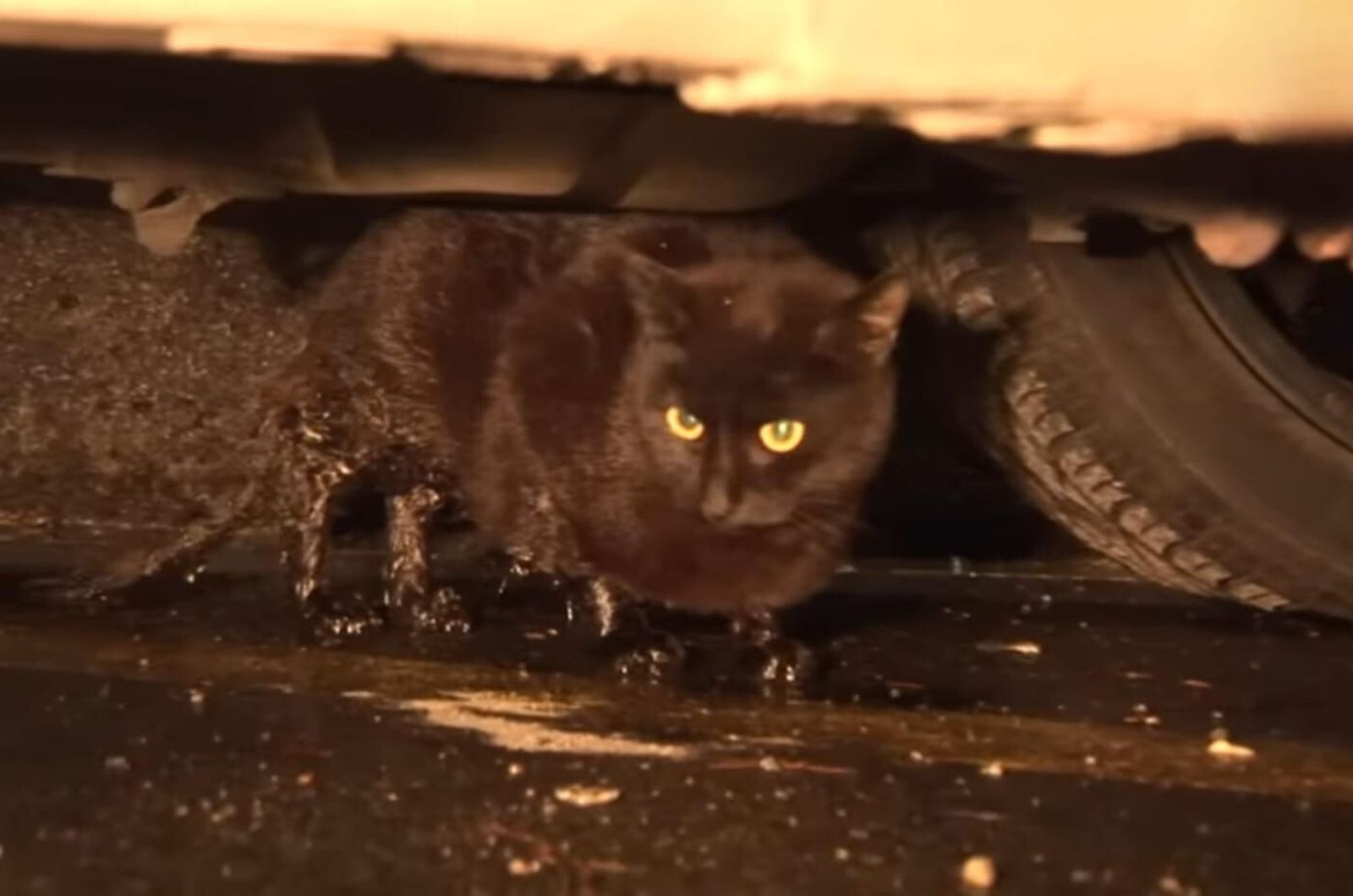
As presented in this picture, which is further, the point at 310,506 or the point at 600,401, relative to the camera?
the point at 310,506

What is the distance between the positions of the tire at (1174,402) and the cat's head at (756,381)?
109mm

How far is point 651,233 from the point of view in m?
1.37

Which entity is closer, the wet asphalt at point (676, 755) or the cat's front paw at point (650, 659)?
the wet asphalt at point (676, 755)

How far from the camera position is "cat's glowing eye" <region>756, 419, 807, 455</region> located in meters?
1.28

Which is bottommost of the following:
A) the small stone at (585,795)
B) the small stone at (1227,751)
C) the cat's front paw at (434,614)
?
the small stone at (585,795)

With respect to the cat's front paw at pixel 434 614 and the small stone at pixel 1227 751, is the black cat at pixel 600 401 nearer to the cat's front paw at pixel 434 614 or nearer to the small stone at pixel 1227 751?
the cat's front paw at pixel 434 614

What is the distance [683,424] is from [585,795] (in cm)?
29

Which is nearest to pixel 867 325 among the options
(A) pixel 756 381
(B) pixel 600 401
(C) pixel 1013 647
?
(A) pixel 756 381

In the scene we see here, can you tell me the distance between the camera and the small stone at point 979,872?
1.00 meters

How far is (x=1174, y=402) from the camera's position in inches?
51.1

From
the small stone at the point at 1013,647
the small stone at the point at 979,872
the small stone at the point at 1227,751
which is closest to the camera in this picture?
the small stone at the point at 979,872

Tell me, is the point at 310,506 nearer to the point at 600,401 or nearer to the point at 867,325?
the point at 600,401

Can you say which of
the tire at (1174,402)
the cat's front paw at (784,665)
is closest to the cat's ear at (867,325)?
the tire at (1174,402)

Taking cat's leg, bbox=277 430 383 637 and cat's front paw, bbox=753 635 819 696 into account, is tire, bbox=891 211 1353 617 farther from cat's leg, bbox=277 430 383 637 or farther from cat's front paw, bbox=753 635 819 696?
cat's leg, bbox=277 430 383 637
